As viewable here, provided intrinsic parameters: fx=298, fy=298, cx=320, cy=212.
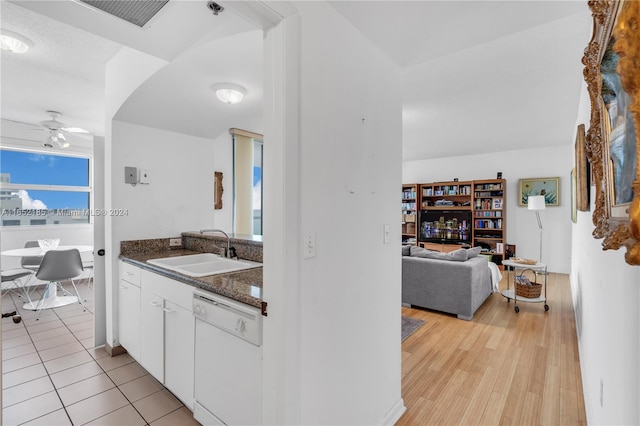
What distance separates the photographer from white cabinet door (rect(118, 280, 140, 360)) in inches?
95.1

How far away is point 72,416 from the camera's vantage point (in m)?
1.93

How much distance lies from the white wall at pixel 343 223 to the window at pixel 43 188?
18.6 ft

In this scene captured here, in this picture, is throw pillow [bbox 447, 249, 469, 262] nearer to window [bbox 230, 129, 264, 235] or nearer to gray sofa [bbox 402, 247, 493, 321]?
gray sofa [bbox 402, 247, 493, 321]

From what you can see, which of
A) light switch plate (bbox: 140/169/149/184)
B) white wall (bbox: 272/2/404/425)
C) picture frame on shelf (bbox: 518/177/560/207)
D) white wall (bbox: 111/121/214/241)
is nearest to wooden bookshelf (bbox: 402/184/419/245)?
picture frame on shelf (bbox: 518/177/560/207)

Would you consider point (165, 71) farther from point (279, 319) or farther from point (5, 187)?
point (5, 187)

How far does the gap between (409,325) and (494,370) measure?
994mm

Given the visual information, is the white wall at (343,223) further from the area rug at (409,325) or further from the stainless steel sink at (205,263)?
the area rug at (409,325)

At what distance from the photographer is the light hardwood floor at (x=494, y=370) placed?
196cm

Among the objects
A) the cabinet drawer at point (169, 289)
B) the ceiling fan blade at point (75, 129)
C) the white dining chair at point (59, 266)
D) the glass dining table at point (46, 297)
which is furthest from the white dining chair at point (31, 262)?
the cabinet drawer at point (169, 289)

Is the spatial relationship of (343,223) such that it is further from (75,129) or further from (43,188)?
(43,188)

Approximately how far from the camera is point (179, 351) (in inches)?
76.5

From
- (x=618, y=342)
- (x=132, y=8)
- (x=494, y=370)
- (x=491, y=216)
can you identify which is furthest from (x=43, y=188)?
(x=491, y=216)

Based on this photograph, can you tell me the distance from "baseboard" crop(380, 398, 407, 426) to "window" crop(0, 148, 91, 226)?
590 centimetres

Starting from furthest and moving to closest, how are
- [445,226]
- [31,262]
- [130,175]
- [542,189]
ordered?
[445,226] < [542,189] < [31,262] < [130,175]
